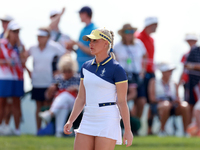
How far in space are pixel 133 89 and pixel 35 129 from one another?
2328mm

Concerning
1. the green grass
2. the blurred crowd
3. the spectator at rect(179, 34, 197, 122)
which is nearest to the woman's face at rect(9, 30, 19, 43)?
the blurred crowd

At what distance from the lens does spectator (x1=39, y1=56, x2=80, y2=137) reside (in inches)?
360

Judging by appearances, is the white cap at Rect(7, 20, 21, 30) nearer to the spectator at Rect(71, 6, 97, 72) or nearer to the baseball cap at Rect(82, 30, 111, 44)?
the spectator at Rect(71, 6, 97, 72)

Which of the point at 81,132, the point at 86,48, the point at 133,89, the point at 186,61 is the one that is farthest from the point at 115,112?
the point at 186,61

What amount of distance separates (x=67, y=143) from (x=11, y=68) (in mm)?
2428

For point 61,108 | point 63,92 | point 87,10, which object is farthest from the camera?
point 63,92

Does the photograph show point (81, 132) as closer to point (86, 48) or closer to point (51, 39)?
point (86, 48)

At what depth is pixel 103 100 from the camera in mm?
4395

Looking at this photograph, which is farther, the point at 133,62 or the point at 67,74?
the point at 133,62

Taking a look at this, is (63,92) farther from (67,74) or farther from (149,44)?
(149,44)

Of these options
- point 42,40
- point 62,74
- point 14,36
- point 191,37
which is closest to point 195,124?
point 191,37

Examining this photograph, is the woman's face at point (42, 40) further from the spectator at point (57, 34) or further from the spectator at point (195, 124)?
the spectator at point (195, 124)

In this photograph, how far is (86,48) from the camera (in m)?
8.87

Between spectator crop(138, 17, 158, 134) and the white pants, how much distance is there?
1.83 metres
